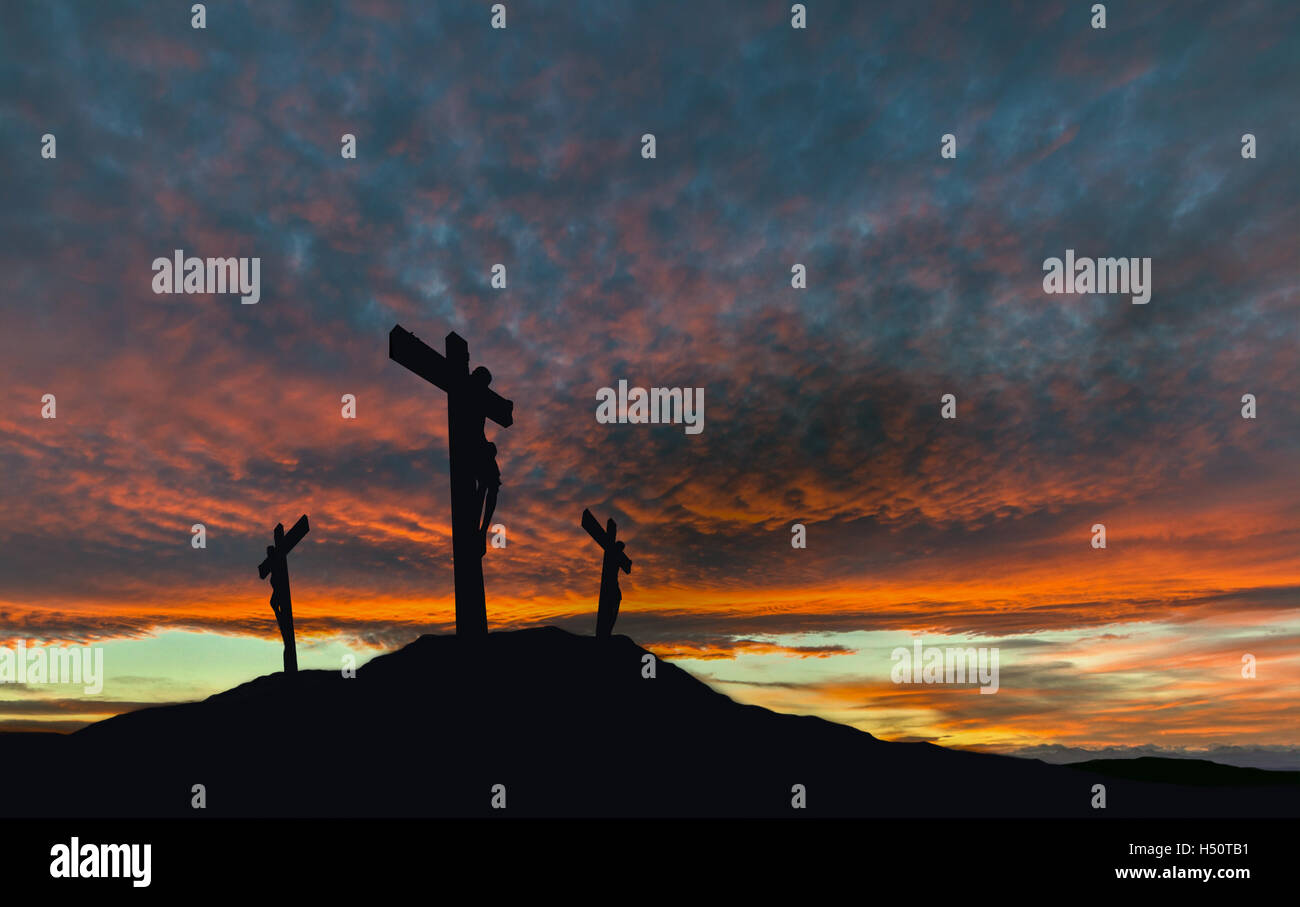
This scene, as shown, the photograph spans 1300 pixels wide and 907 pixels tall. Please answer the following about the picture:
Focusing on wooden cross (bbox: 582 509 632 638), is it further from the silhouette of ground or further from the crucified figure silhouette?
the crucified figure silhouette

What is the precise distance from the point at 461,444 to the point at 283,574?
759 centimetres

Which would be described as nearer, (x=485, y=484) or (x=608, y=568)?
(x=485, y=484)

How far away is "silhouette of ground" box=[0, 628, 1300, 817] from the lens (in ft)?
41.2

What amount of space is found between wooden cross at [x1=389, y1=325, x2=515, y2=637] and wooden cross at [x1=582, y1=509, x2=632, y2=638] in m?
5.00

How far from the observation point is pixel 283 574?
1934cm

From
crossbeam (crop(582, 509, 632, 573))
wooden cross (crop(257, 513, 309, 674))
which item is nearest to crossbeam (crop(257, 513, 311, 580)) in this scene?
wooden cross (crop(257, 513, 309, 674))

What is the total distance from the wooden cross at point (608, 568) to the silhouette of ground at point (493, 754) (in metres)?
1.07

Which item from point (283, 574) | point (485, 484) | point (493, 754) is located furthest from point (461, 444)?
point (283, 574)

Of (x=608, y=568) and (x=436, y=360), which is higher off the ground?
(x=436, y=360)

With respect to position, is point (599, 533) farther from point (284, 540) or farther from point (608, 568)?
point (284, 540)

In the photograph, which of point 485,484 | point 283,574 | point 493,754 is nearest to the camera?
point 493,754
